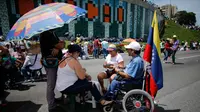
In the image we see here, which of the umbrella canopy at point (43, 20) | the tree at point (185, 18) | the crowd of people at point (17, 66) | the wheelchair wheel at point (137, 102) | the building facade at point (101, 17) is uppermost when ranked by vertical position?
the tree at point (185, 18)

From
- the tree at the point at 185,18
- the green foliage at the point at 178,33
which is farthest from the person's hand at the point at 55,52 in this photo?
the tree at the point at 185,18

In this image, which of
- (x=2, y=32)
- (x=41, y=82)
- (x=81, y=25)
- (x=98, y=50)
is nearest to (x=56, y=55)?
(x=41, y=82)

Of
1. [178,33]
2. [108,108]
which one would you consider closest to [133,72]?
[108,108]

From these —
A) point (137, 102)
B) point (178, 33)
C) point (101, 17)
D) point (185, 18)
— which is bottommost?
point (137, 102)

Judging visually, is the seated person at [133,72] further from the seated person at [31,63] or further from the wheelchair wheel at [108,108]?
the seated person at [31,63]

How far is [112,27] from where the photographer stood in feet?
105

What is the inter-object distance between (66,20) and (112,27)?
96.4 feet

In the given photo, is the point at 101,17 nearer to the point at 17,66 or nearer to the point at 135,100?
the point at 17,66

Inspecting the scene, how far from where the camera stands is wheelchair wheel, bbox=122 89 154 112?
3322 mm

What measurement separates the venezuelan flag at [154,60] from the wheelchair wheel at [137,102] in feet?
0.56

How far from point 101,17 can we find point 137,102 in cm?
2718

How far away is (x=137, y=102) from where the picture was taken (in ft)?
11.2

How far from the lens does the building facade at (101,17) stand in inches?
717

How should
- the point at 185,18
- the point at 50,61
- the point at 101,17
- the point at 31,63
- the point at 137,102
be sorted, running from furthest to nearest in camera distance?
1. the point at 185,18
2. the point at 101,17
3. the point at 31,63
4. the point at 50,61
5. the point at 137,102
